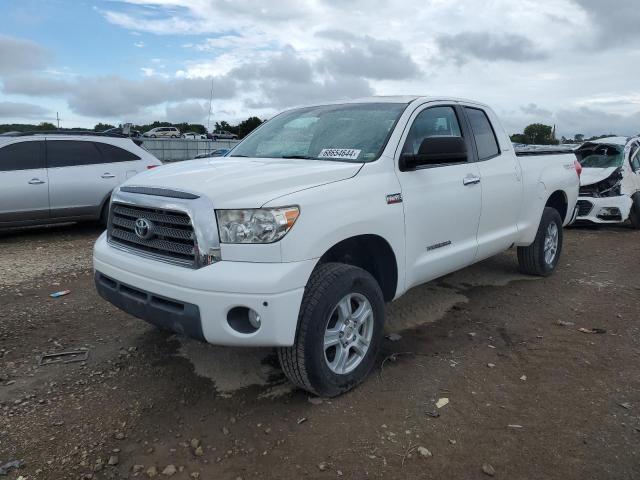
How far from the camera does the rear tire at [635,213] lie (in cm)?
971

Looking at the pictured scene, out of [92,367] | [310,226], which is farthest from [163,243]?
[92,367]

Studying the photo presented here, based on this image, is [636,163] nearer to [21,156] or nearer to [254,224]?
[254,224]

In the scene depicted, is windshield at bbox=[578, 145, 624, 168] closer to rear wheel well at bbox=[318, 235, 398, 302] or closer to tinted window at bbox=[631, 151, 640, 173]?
tinted window at bbox=[631, 151, 640, 173]

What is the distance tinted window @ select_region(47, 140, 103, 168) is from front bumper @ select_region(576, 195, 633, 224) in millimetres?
8387

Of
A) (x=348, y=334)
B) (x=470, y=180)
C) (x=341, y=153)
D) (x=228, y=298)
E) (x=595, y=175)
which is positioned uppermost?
(x=341, y=153)

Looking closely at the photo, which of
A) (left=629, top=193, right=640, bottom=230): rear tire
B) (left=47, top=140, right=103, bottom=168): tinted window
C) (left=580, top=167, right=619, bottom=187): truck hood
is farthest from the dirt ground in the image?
(left=629, top=193, right=640, bottom=230): rear tire

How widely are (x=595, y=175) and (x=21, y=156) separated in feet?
31.5

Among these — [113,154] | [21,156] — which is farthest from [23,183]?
[113,154]

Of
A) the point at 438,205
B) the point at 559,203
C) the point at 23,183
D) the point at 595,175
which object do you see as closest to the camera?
the point at 438,205

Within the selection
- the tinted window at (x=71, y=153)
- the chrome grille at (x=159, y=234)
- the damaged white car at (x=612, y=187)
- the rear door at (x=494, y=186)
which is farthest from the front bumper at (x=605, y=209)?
the chrome grille at (x=159, y=234)

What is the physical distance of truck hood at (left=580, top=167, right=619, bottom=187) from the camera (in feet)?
31.3

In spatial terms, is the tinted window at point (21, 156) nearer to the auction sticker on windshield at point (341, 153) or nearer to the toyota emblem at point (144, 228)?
the toyota emblem at point (144, 228)

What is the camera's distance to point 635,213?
976cm

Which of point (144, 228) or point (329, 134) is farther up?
point (329, 134)
